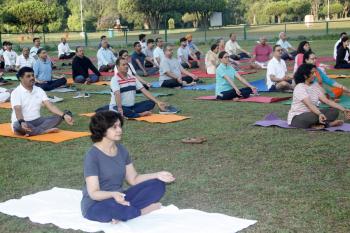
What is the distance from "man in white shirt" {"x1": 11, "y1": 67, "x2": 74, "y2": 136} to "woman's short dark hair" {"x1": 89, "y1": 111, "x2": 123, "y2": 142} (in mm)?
3843

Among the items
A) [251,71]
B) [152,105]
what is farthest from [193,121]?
[251,71]

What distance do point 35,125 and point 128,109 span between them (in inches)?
68.0

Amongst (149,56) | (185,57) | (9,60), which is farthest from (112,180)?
(9,60)

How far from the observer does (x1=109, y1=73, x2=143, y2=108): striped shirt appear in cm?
964

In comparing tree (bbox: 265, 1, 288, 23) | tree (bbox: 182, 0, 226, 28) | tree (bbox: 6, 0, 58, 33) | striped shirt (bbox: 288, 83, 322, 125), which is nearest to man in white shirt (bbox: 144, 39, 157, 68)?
striped shirt (bbox: 288, 83, 322, 125)

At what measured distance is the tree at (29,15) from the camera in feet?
161

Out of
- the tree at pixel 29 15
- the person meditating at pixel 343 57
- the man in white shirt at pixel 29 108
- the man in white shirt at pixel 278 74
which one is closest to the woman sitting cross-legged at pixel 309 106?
the man in white shirt at pixel 29 108

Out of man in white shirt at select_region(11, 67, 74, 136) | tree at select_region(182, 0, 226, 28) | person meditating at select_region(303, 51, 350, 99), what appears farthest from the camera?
tree at select_region(182, 0, 226, 28)

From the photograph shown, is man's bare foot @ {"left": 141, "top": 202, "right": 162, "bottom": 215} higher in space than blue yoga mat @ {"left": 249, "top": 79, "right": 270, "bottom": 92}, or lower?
lower

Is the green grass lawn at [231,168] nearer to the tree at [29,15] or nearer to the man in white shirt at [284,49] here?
the man in white shirt at [284,49]

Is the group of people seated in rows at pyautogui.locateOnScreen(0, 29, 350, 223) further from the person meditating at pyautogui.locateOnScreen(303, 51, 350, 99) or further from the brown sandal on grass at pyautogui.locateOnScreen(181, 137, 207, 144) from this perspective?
the brown sandal on grass at pyautogui.locateOnScreen(181, 137, 207, 144)

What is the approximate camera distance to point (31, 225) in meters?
4.79

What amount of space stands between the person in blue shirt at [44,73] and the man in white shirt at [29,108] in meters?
5.00

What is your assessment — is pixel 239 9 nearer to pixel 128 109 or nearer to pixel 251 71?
pixel 251 71
